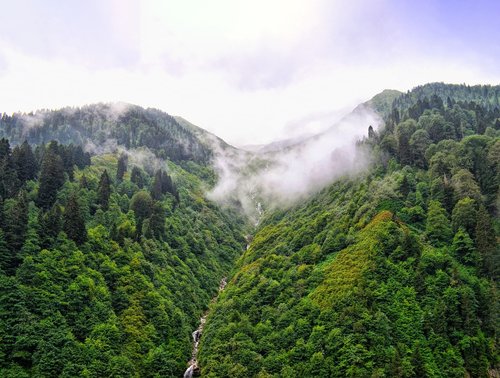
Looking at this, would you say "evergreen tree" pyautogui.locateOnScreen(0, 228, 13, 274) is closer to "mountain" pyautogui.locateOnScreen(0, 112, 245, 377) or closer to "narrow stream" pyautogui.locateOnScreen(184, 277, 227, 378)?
"mountain" pyautogui.locateOnScreen(0, 112, 245, 377)

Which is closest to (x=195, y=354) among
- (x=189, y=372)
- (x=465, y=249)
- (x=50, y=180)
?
(x=189, y=372)

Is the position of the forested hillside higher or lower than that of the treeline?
lower

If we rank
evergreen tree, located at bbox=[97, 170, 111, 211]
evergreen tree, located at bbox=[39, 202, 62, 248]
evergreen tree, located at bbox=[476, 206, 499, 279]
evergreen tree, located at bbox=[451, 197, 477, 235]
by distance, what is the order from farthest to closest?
evergreen tree, located at bbox=[97, 170, 111, 211] → evergreen tree, located at bbox=[451, 197, 477, 235] → evergreen tree, located at bbox=[39, 202, 62, 248] → evergreen tree, located at bbox=[476, 206, 499, 279]

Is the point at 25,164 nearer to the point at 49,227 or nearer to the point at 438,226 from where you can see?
the point at 49,227

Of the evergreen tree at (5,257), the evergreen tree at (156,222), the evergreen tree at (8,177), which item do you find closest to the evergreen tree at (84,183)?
the evergreen tree at (8,177)

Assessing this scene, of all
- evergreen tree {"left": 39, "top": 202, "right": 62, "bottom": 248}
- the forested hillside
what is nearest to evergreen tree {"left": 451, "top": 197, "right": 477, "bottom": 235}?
the forested hillside

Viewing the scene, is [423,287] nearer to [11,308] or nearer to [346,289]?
[346,289]

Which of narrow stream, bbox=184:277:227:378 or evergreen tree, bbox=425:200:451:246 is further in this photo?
evergreen tree, bbox=425:200:451:246
